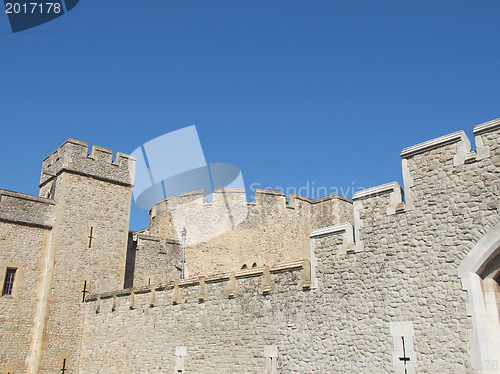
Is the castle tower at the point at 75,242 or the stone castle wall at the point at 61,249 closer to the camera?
the stone castle wall at the point at 61,249

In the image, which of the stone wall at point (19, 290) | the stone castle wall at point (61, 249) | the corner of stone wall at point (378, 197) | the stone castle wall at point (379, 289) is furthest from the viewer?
the stone castle wall at point (61, 249)

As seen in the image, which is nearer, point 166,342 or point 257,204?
point 166,342

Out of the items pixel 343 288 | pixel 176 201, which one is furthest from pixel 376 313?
pixel 176 201

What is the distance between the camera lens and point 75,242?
16125mm

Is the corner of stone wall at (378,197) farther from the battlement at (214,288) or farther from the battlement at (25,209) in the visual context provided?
the battlement at (25,209)

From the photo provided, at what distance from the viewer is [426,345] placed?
26.3ft

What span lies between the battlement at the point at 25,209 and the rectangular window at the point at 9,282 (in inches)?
60.3

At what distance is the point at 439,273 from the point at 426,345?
46.3 inches

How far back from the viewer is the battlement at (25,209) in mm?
15156

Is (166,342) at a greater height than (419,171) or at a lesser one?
lesser

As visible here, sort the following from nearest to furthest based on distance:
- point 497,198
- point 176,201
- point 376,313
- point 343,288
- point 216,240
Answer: point 497,198
point 376,313
point 343,288
point 216,240
point 176,201

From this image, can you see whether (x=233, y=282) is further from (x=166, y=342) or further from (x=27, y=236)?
(x=27, y=236)

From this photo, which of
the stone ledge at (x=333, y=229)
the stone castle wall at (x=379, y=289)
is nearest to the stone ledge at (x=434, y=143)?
the stone castle wall at (x=379, y=289)

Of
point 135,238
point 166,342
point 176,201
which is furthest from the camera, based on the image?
point 176,201
